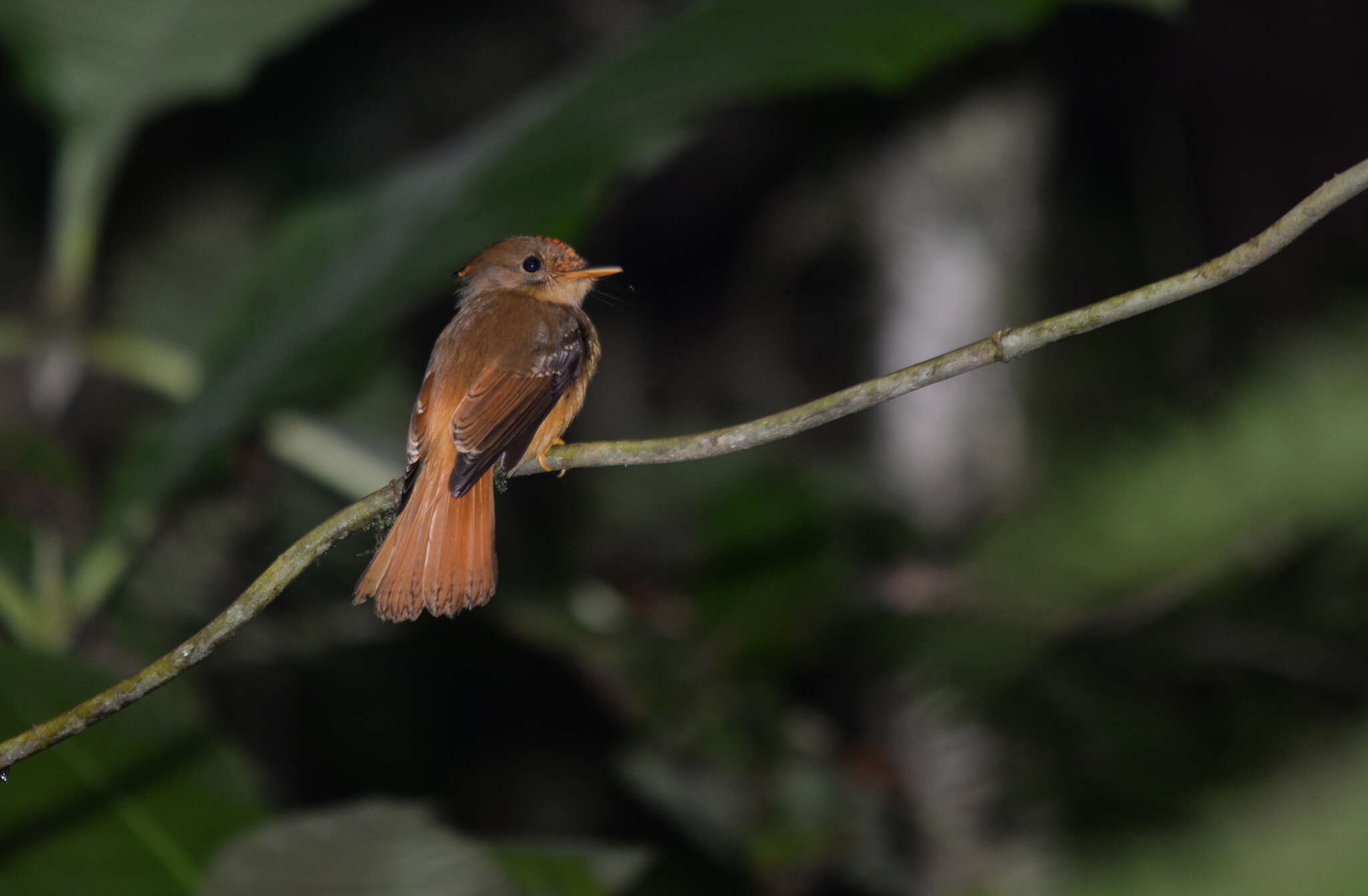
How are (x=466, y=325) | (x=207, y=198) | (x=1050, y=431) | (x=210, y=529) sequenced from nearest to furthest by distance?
(x=466, y=325) < (x=210, y=529) < (x=1050, y=431) < (x=207, y=198)

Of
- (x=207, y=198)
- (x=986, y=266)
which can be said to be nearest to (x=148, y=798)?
(x=986, y=266)

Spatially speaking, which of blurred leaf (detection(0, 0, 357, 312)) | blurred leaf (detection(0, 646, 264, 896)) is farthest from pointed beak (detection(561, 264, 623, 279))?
blurred leaf (detection(0, 0, 357, 312))

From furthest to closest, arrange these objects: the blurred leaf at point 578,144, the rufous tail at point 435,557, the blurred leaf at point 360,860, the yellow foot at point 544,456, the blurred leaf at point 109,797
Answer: the blurred leaf at point 578,144 → the blurred leaf at point 109,797 → the blurred leaf at point 360,860 → the yellow foot at point 544,456 → the rufous tail at point 435,557

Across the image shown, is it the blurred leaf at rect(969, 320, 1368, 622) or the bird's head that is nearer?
the bird's head

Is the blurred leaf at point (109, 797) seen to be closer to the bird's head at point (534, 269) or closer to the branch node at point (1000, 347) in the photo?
the bird's head at point (534, 269)

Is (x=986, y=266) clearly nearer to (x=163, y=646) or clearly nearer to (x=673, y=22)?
(x=673, y=22)

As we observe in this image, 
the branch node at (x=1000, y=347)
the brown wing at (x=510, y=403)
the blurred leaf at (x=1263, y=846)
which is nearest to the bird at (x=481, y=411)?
the brown wing at (x=510, y=403)

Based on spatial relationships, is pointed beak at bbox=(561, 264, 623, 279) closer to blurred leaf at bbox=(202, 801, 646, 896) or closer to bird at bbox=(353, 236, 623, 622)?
bird at bbox=(353, 236, 623, 622)
